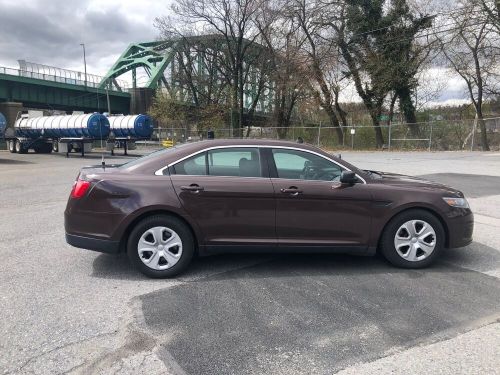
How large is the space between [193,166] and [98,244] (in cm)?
129

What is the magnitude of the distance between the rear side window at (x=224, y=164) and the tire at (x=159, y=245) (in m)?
0.57

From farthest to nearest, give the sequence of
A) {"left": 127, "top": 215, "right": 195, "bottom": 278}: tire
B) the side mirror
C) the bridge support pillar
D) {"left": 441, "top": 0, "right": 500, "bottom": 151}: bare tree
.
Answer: the bridge support pillar
{"left": 441, "top": 0, "right": 500, "bottom": 151}: bare tree
the side mirror
{"left": 127, "top": 215, "right": 195, "bottom": 278}: tire

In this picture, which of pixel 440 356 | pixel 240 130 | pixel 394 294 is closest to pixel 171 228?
pixel 394 294

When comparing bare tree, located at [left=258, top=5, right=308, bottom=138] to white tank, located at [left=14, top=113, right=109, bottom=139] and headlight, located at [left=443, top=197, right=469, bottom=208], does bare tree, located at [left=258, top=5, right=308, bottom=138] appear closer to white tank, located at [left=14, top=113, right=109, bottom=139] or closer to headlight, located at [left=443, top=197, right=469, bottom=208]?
white tank, located at [left=14, top=113, right=109, bottom=139]

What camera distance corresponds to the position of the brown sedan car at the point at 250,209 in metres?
4.59

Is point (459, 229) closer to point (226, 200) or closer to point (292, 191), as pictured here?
point (292, 191)

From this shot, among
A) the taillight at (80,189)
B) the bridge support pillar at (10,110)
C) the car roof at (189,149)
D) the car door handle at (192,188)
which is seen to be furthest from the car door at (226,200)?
the bridge support pillar at (10,110)

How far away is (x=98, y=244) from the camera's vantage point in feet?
15.2

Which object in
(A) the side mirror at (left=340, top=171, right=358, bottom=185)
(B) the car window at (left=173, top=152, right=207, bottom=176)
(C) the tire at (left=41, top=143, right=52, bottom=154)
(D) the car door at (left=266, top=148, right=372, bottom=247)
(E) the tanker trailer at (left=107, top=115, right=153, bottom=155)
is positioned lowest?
(C) the tire at (left=41, top=143, right=52, bottom=154)

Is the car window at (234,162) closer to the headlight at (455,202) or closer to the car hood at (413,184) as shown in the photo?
the car hood at (413,184)

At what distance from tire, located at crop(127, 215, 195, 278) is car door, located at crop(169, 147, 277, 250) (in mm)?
214

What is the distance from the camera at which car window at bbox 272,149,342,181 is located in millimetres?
4840

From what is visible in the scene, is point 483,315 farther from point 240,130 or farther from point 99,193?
point 240,130

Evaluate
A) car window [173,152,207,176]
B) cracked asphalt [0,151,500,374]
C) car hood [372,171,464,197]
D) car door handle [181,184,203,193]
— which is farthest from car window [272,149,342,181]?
cracked asphalt [0,151,500,374]
